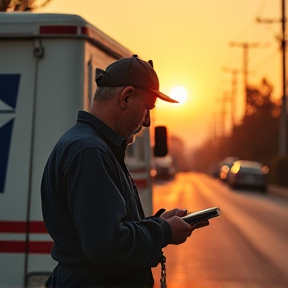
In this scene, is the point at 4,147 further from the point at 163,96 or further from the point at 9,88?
the point at 163,96

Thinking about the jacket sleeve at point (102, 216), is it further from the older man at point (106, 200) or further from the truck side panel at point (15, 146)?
the truck side panel at point (15, 146)

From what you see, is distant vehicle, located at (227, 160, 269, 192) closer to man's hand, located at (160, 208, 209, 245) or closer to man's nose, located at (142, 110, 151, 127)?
man's nose, located at (142, 110, 151, 127)

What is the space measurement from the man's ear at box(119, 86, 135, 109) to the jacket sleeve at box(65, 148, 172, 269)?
270 millimetres

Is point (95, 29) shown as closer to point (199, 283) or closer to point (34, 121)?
point (34, 121)

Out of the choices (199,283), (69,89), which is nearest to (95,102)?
(69,89)

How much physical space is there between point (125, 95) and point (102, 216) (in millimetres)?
563

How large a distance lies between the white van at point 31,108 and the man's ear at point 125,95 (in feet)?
6.47

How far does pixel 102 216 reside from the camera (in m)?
2.55

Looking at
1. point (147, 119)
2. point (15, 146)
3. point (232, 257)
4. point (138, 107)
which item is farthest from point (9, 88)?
point (232, 257)

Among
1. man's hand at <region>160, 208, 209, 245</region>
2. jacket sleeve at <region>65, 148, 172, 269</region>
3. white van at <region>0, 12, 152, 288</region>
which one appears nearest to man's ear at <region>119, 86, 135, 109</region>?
jacket sleeve at <region>65, 148, 172, 269</region>

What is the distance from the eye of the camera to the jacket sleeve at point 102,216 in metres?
2.55

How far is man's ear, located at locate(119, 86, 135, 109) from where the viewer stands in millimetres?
2857

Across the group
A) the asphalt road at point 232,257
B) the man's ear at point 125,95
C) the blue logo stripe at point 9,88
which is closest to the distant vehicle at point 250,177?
the asphalt road at point 232,257

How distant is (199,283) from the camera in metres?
8.55
